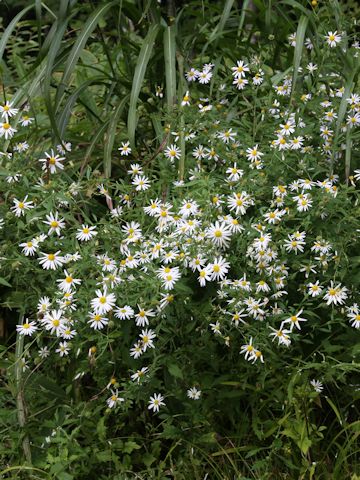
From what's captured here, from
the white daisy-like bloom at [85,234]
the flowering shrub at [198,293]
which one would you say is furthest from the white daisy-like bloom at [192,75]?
the white daisy-like bloom at [85,234]

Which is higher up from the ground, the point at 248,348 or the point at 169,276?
the point at 169,276

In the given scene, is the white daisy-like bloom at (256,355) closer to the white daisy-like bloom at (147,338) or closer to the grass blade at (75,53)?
the white daisy-like bloom at (147,338)

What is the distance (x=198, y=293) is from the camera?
2889 millimetres

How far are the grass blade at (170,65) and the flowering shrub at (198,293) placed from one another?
0.59 ft

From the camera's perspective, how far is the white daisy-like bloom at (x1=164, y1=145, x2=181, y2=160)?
3.09 metres

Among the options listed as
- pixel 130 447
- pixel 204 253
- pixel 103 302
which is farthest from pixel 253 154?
pixel 130 447

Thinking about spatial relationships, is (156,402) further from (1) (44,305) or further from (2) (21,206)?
(2) (21,206)

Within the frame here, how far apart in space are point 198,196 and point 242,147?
35 cm

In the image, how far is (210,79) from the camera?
3510 mm

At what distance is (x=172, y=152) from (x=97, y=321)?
2.60 ft

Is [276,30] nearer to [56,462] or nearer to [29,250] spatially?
[29,250]

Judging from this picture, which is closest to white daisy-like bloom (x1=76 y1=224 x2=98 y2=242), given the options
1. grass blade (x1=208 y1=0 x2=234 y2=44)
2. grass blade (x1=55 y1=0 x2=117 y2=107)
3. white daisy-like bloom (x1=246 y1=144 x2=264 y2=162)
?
white daisy-like bloom (x1=246 y1=144 x2=264 y2=162)

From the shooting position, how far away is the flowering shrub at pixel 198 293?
2.69 meters

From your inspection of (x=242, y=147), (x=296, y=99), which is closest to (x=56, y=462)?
(x=242, y=147)
